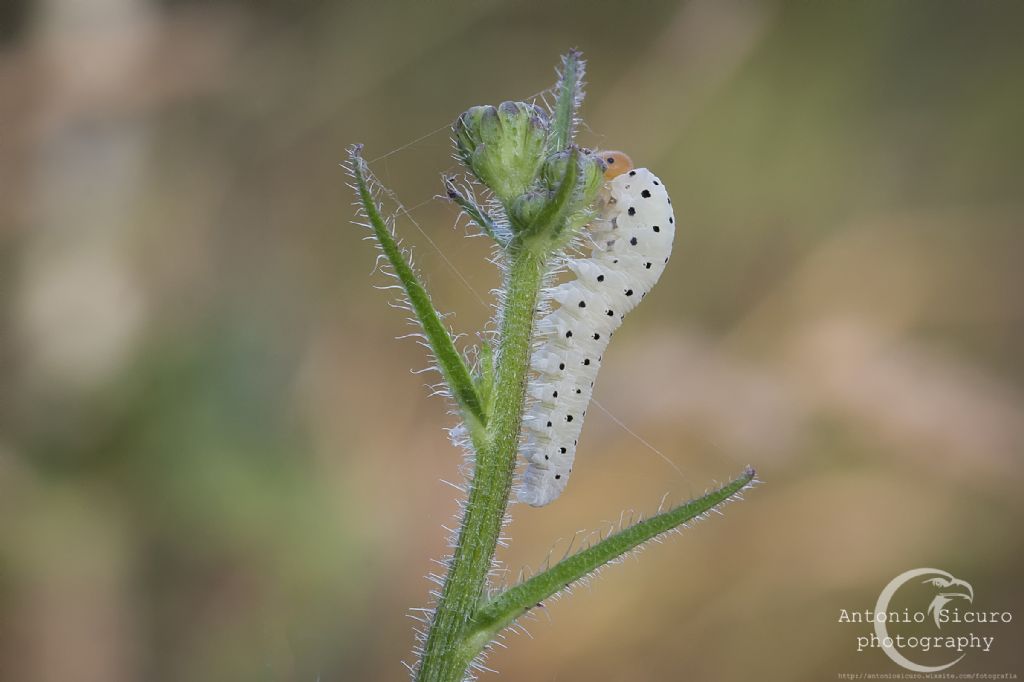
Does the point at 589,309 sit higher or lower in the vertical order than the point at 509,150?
higher

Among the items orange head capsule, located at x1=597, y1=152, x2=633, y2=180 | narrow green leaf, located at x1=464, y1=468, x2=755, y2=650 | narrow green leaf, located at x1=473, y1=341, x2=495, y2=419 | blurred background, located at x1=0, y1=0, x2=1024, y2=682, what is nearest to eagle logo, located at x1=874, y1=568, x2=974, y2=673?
blurred background, located at x1=0, y1=0, x2=1024, y2=682

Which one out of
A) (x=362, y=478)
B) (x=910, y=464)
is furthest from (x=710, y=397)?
(x=362, y=478)

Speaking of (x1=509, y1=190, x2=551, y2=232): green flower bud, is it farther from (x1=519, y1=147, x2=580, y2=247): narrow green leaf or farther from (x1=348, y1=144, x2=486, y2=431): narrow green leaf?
(x1=348, y1=144, x2=486, y2=431): narrow green leaf

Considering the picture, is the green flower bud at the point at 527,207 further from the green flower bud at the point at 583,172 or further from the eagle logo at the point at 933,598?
the eagle logo at the point at 933,598

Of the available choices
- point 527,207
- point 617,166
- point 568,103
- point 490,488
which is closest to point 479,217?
point 527,207

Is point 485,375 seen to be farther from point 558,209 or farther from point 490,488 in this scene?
point 558,209

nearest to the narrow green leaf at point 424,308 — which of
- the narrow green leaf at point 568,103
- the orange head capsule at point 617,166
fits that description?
the narrow green leaf at point 568,103

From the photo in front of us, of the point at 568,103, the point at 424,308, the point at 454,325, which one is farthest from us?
the point at 454,325
